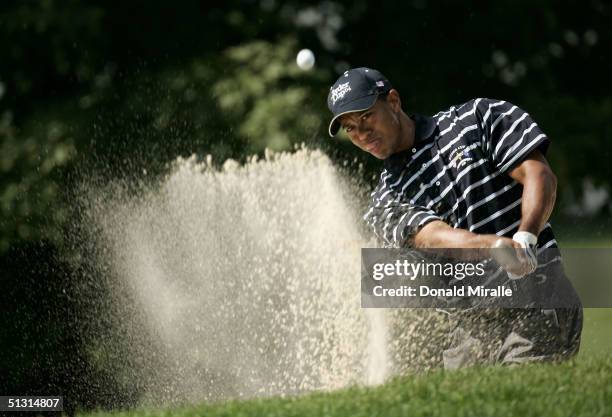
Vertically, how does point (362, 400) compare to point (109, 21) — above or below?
below

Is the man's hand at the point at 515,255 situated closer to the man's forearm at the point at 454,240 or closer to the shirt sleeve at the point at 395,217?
the man's forearm at the point at 454,240

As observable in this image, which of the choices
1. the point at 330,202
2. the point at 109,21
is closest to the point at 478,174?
the point at 330,202

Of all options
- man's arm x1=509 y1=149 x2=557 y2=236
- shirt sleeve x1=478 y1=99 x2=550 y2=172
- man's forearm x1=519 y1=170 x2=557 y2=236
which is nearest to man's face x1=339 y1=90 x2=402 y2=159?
shirt sleeve x1=478 y1=99 x2=550 y2=172

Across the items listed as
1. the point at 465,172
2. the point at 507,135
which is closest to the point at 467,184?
the point at 465,172

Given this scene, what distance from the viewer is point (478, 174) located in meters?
5.11

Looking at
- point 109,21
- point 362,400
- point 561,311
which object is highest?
point 109,21

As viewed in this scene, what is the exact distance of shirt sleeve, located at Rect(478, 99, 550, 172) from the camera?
4938 mm

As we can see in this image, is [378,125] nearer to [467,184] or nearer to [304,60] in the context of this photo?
[467,184]

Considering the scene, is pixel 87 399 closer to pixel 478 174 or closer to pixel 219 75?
pixel 219 75

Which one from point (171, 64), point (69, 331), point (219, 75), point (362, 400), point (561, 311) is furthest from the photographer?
point (171, 64)

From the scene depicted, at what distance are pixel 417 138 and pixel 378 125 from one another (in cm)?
21

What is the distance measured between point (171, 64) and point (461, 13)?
592cm

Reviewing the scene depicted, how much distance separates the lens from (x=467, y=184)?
5.12 meters

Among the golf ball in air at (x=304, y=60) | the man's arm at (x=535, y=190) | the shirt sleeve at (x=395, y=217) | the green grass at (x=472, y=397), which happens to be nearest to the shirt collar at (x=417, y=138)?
Answer: the shirt sleeve at (x=395, y=217)
